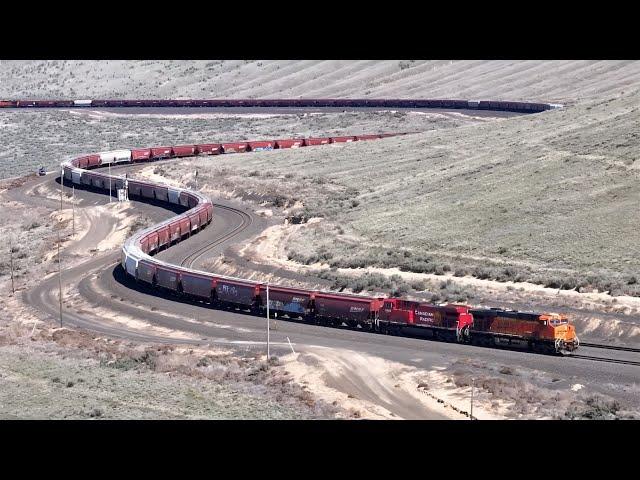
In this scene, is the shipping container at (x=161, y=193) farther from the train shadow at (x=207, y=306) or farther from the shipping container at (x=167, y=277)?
the shipping container at (x=167, y=277)

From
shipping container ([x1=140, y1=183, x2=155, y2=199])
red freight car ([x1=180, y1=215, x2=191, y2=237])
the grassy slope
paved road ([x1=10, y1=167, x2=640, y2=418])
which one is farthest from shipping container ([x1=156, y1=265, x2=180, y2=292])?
shipping container ([x1=140, y1=183, x2=155, y2=199])

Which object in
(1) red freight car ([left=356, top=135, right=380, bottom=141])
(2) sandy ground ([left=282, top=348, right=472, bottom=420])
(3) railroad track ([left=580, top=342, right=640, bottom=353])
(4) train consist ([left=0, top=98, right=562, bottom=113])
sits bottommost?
(2) sandy ground ([left=282, top=348, right=472, bottom=420])

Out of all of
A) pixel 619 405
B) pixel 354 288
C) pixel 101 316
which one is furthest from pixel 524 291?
pixel 101 316

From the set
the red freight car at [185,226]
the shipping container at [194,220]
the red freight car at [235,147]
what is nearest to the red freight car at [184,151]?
the red freight car at [235,147]

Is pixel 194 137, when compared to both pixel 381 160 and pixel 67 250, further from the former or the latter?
pixel 67 250

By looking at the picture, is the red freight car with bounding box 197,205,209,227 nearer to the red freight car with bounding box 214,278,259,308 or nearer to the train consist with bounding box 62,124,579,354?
the train consist with bounding box 62,124,579,354
